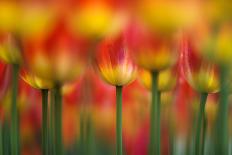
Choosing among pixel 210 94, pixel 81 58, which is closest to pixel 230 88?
pixel 210 94

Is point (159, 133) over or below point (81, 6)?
below

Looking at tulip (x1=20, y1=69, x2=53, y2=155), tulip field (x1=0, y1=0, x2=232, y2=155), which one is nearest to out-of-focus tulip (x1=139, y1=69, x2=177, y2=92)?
tulip field (x1=0, y1=0, x2=232, y2=155)

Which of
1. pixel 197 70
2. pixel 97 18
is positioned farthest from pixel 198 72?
pixel 97 18

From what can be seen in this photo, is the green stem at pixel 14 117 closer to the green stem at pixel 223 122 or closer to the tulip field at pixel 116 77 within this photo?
the tulip field at pixel 116 77

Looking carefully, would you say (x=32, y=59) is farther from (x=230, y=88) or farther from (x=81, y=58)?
(x=230, y=88)

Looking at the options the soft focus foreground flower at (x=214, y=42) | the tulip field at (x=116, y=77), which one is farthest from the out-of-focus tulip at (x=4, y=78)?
the soft focus foreground flower at (x=214, y=42)
